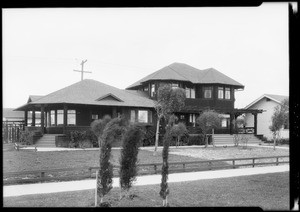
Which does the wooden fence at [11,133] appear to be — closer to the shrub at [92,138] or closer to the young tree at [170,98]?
the shrub at [92,138]

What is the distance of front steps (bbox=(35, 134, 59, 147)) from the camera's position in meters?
25.4

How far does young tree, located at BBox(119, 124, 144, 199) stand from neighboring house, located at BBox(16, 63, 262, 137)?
15.4 meters

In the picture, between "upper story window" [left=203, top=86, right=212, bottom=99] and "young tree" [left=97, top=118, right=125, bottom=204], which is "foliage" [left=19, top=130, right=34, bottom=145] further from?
"upper story window" [left=203, top=86, right=212, bottom=99]

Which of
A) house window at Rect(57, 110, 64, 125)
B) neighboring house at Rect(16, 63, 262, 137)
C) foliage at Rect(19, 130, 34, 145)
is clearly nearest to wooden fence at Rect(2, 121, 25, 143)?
neighboring house at Rect(16, 63, 262, 137)

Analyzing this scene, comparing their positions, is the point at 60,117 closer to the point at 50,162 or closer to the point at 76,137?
the point at 76,137

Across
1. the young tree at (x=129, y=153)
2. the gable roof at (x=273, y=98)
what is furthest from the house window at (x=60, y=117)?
the gable roof at (x=273, y=98)

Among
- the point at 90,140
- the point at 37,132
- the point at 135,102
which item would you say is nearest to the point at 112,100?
the point at 135,102

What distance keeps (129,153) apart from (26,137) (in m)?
18.2

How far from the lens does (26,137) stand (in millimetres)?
25031

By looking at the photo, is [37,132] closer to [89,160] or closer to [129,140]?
[89,160]

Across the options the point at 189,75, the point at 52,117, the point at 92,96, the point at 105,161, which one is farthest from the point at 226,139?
the point at 105,161
